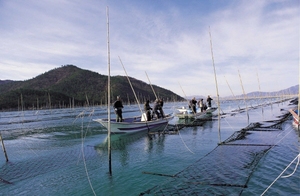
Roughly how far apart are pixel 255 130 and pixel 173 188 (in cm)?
1197

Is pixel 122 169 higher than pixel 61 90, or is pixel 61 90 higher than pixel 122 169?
pixel 61 90

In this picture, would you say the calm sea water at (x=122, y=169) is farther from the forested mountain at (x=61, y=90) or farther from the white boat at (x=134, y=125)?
the forested mountain at (x=61, y=90)

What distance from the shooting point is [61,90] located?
129125mm

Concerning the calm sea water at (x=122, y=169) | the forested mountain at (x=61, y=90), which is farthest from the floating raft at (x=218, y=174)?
the forested mountain at (x=61, y=90)

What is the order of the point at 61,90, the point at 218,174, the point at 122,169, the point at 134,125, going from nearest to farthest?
the point at 218,174 → the point at 122,169 → the point at 134,125 → the point at 61,90

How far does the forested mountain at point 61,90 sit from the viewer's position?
97938 millimetres

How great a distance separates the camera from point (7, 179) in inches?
325

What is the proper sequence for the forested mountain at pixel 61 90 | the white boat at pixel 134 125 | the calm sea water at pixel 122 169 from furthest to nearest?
the forested mountain at pixel 61 90, the white boat at pixel 134 125, the calm sea water at pixel 122 169

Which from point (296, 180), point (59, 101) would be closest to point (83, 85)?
point (59, 101)

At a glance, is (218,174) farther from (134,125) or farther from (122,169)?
(134,125)

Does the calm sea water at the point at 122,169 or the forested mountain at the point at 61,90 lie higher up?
the forested mountain at the point at 61,90

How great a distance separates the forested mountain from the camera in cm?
9794

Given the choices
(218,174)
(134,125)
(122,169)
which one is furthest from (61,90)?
(218,174)

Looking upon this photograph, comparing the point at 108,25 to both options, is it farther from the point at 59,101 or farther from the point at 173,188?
the point at 59,101
